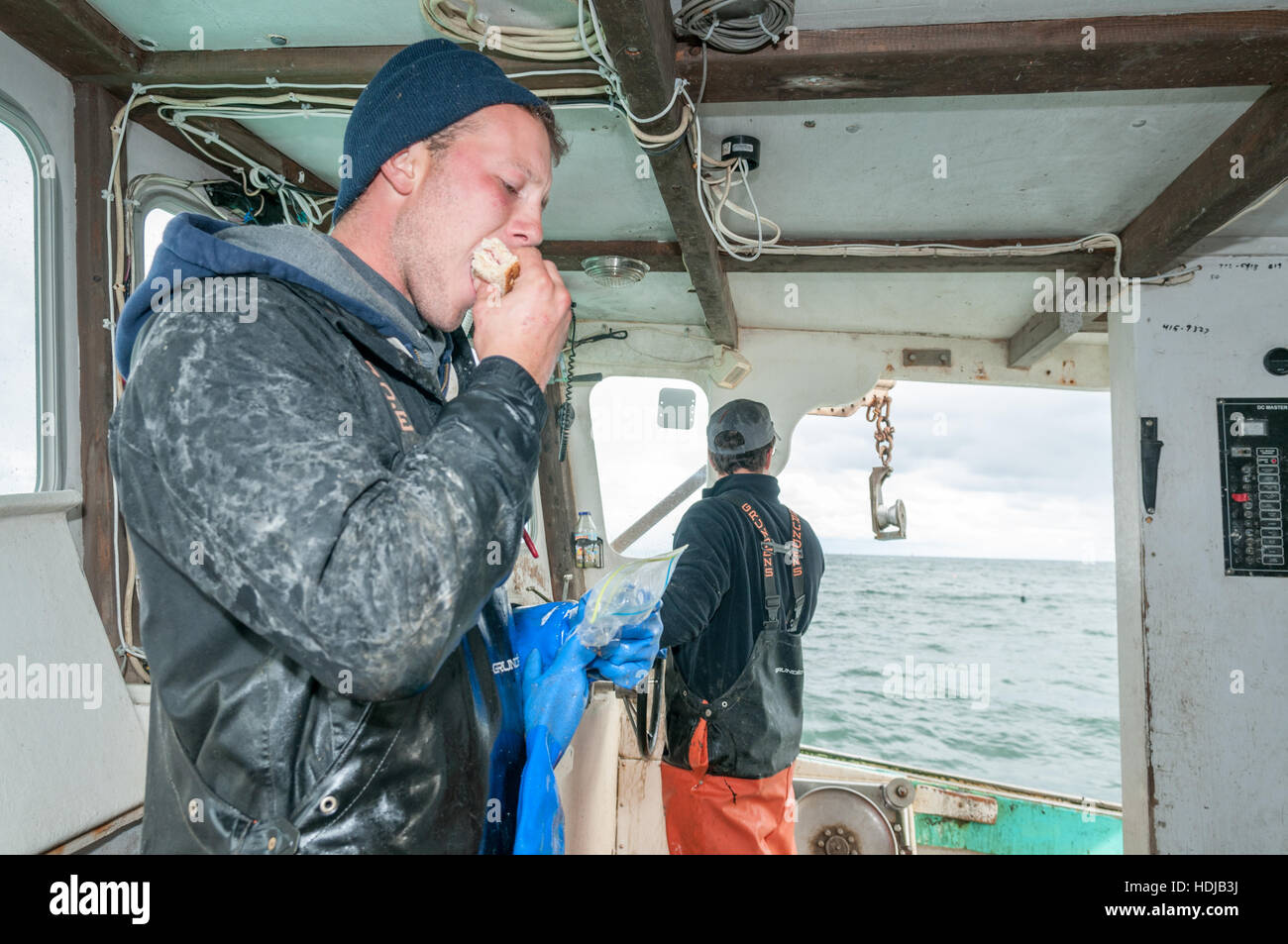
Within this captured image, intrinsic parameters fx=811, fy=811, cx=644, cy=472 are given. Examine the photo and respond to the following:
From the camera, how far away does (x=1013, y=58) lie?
215 centimetres

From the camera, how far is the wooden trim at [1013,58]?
6.86 feet

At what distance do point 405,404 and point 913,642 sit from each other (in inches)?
1446

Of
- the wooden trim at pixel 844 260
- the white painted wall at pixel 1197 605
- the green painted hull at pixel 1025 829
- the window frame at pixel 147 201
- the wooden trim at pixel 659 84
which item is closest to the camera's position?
the wooden trim at pixel 659 84

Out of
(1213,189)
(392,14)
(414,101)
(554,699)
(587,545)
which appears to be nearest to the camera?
(414,101)

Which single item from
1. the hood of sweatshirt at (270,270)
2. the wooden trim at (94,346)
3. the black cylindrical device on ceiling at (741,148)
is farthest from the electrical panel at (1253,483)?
the wooden trim at (94,346)

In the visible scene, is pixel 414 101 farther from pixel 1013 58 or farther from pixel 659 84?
pixel 1013 58

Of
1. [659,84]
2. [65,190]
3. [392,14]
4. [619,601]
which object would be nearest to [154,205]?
[65,190]

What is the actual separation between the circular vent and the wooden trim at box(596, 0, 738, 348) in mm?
456

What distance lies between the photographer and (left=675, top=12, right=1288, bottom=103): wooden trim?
2092mm

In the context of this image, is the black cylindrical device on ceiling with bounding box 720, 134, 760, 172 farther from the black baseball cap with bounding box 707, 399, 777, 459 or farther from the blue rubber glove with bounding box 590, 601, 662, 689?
the blue rubber glove with bounding box 590, 601, 662, 689

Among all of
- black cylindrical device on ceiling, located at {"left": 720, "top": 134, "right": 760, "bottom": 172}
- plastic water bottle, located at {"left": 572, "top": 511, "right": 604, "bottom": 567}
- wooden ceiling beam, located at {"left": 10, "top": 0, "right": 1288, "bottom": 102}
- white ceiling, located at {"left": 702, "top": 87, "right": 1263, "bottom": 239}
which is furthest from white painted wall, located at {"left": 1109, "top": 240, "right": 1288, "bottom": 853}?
plastic water bottle, located at {"left": 572, "top": 511, "right": 604, "bottom": 567}

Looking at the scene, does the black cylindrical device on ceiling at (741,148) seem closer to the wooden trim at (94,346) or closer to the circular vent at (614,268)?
the circular vent at (614,268)

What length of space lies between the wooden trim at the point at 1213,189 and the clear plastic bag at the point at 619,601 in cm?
243

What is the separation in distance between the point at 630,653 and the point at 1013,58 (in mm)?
1857
